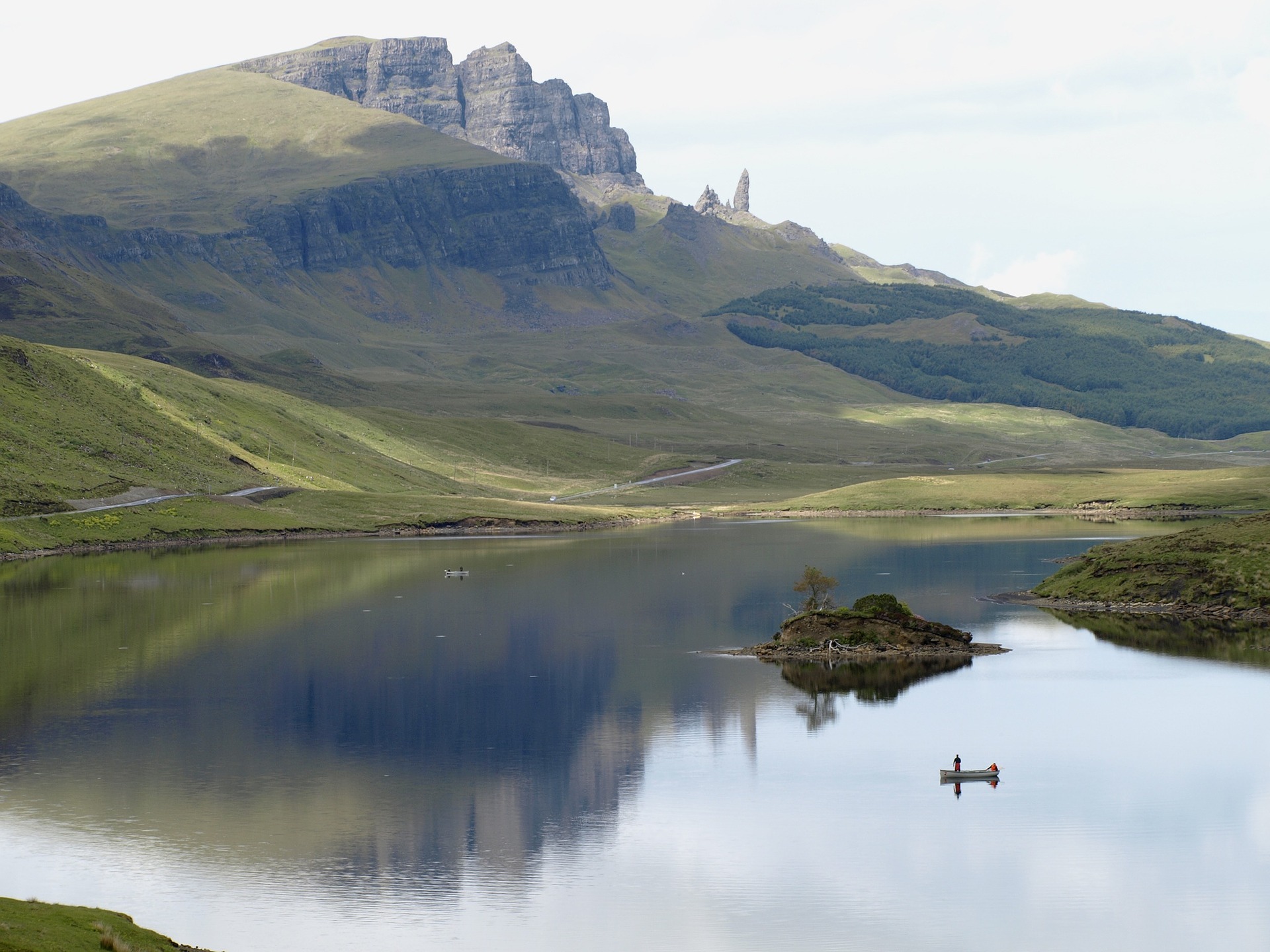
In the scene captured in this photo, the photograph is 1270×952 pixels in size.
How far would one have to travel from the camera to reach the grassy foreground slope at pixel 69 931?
38188 mm

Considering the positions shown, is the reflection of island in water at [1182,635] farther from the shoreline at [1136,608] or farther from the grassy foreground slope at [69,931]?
the grassy foreground slope at [69,931]

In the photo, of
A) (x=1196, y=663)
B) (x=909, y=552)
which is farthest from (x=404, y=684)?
(x=909, y=552)

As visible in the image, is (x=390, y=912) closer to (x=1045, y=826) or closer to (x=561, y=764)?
(x=561, y=764)

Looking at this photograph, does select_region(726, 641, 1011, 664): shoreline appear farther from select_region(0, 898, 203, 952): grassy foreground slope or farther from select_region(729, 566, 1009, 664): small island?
select_region(0, 898, 203, 952): grassy foreground slope

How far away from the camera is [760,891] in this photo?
53.3 meters

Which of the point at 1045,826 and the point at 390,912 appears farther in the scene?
the point at 1045,826

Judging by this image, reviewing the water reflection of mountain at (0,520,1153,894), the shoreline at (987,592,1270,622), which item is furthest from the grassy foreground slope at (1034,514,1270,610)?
the water reflection of mountain at (0,520,1153,894)

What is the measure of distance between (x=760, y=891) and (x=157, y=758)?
34.1 m

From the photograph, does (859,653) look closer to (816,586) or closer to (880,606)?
(880,606)

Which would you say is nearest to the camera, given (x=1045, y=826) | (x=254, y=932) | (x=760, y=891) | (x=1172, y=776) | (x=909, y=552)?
(x=254, y=932)

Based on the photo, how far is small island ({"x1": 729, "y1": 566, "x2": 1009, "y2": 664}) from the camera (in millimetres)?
102812

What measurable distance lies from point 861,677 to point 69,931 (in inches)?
2473

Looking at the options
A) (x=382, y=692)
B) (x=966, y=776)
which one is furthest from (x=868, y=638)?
(x=966, y=776)

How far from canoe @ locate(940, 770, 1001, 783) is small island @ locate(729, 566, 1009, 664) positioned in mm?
32557
